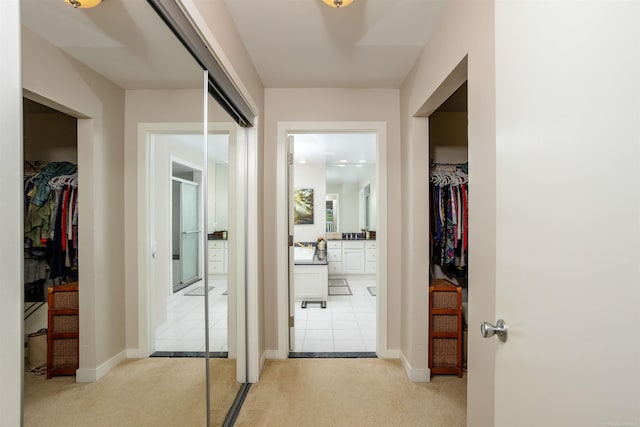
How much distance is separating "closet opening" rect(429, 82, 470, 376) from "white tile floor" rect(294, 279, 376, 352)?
0.77 meters

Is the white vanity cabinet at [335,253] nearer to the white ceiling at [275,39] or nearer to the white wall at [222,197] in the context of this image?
the white ceiling at [275,39]

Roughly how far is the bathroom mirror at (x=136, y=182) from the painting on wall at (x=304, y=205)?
14.3ft

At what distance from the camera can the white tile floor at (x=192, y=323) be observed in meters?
1.20

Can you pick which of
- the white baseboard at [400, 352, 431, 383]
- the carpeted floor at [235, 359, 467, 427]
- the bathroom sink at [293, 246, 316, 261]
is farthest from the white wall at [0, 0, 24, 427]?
the bathroom sink at [293, 246, 316, 261]

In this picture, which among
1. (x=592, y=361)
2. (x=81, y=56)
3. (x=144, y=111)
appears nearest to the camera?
(x=592, y=361)

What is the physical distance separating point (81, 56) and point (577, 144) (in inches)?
45.6

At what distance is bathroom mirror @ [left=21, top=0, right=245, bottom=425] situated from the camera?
0.63 m

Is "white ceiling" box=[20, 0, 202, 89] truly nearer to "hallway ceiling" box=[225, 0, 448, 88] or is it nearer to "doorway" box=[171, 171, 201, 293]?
"doorway" box=[171, 171, 201, 293]

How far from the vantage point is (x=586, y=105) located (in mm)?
Answer: 573

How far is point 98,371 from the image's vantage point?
2.49ft

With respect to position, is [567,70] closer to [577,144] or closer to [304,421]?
[577,144]

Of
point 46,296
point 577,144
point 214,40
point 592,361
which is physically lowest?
point 592,361

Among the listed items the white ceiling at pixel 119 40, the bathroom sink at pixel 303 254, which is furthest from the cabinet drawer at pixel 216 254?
the bathroom sink at pixel 303 254

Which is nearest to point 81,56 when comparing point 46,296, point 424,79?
point 46,296
